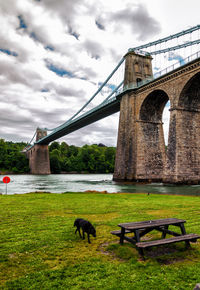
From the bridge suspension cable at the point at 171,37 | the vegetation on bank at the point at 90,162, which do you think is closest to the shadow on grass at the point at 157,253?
the bridge suspension cable at the point at 171,37

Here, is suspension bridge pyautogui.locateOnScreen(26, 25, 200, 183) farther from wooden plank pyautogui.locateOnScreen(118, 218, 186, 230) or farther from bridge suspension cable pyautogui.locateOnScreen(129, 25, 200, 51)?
wooden plank pyautogui.locateOnScreen(118, 218, 186, 230)

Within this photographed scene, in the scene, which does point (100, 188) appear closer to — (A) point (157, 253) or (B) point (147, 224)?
(B) point (147, 224)

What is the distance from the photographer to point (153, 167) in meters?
29.5

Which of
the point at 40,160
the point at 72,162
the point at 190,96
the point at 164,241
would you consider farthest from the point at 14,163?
the point at 164,241

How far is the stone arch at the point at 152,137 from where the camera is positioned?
2886 cm

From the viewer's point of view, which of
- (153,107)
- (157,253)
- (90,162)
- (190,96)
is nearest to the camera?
(157,253)

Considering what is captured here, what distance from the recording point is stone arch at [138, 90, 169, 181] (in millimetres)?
28859

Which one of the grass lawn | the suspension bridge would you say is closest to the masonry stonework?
the suspension bridge

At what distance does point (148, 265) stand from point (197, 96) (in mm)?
23475

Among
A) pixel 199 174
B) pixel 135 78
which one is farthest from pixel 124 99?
pixel 199 174

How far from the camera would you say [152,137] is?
30.3 metres

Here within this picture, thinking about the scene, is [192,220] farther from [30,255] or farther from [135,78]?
[135,78]

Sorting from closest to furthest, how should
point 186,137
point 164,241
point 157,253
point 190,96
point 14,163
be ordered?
point 164,241 < point 157,253 < point 186,137 < point 190,96 < point 14,163

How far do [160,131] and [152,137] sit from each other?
1667 millimetres
